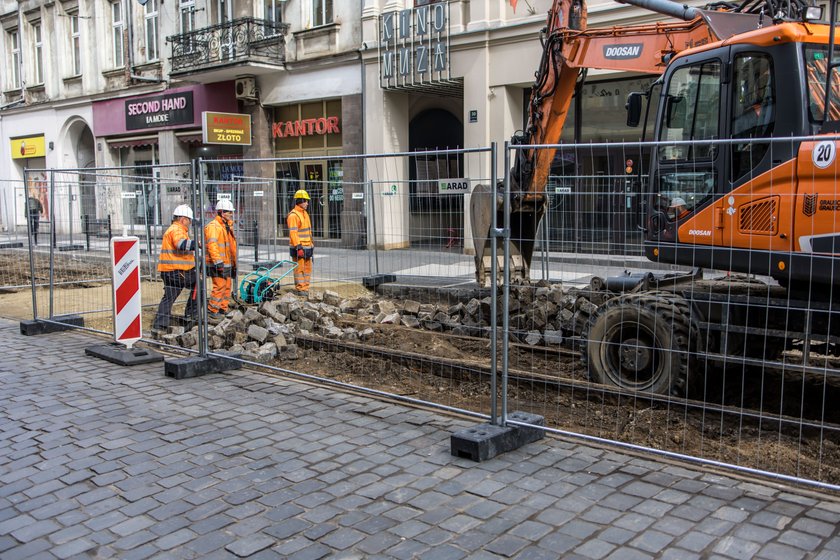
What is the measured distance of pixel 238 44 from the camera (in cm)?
2188

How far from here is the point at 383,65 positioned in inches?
736

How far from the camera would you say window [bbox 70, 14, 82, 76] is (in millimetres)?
29494

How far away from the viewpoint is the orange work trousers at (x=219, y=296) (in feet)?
33.5

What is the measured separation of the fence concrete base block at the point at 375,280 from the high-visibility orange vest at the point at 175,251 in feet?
8.91

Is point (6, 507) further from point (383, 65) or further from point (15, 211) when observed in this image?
point (383, 65)

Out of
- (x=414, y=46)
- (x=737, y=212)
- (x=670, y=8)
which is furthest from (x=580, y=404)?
(x=414, y=46)

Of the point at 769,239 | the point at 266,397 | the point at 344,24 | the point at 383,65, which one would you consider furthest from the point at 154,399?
the point at 344,24

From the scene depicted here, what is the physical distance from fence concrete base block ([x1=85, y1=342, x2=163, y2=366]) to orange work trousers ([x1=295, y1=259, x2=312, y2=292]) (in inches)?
123

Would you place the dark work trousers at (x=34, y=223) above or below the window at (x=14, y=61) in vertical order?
below

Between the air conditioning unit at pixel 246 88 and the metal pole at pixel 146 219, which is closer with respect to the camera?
the metal pole at pixel 146 219

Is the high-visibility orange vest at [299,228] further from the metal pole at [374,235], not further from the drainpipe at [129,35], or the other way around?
the drainpipe at [129,35]

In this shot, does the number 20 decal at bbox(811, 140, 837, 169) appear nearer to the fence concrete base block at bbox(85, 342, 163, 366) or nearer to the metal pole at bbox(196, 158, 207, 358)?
the metal pole at bbox(196, 158, 207, 358)

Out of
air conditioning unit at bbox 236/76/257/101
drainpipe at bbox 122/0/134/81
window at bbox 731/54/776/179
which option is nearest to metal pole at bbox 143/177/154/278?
window at bbox 731/54/776/179

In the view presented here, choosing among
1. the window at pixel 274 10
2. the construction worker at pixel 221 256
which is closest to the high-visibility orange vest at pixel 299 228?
the construction worker at pixel 221 256
